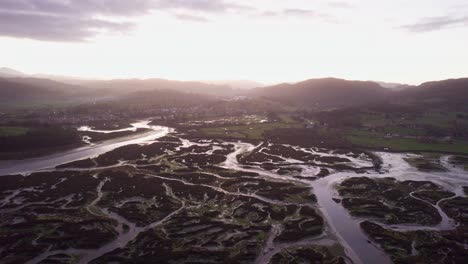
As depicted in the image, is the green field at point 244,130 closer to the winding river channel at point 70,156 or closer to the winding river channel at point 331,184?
the winding river channel at point 331,184

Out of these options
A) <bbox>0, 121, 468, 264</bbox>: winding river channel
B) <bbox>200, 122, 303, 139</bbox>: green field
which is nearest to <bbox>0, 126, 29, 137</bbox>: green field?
<bbox>0, 121, 468, 264</bbox>: winding river channel

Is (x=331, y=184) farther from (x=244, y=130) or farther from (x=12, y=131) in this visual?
(x=12, y=131)

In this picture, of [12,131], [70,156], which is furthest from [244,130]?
[12,131]

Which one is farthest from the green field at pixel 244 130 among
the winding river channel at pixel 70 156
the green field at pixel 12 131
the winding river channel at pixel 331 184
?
the green field at pixel 12 131

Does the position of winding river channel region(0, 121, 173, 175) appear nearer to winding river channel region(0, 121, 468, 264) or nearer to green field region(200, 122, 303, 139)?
winding river channel region(0, 121, 468, 264)

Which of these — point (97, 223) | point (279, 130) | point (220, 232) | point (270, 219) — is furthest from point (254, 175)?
point (279, 130)
